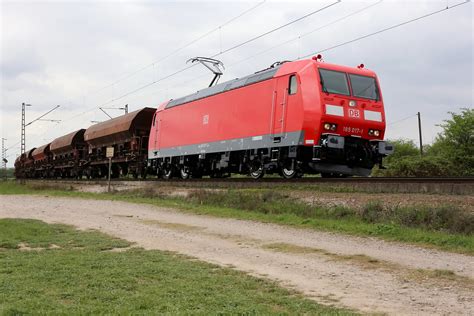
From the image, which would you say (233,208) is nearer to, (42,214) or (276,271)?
(42,214)

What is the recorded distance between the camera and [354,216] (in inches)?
417

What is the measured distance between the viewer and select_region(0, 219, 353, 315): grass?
4770 millimetres

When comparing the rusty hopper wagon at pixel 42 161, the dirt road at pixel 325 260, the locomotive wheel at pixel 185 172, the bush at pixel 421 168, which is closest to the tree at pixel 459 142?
the bush at pixel 421 168

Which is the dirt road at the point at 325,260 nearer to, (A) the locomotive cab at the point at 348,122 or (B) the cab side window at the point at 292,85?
(A) the locomotive cab at the point at 348,122

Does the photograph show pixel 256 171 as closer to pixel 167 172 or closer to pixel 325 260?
pixel 167 172

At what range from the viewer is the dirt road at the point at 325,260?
206 inches

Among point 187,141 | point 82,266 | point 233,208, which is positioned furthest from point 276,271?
point 187,141

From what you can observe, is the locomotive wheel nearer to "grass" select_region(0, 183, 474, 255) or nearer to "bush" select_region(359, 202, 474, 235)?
"grass" select_region(0, 183, 474, 255)

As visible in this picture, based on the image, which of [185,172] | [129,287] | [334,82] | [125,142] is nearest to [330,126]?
[334,82]

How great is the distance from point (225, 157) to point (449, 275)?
13.6 m

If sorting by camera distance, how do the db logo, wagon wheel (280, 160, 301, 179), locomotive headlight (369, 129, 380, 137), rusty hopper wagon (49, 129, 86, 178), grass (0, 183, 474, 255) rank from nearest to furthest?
grass (0, 183, 474, 255), the db logo, locomotive headlight (369, 129, 380, 137), wagon wheel (280, 160, 301, 179), rusty hopper wagon (49, 129, 86, 178)

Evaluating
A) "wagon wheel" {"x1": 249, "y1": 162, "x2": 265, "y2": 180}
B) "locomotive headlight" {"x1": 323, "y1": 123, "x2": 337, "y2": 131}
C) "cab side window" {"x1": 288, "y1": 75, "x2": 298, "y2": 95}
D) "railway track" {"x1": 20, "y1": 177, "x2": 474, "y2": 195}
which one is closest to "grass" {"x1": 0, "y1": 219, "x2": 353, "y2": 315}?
"railway track" {"x1": 20, "y1": 177, "x2": 474, "y2": 195}

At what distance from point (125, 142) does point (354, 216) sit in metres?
22.0

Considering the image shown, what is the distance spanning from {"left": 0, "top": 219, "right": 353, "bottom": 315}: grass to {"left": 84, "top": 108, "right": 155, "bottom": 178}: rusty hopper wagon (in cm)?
2101
